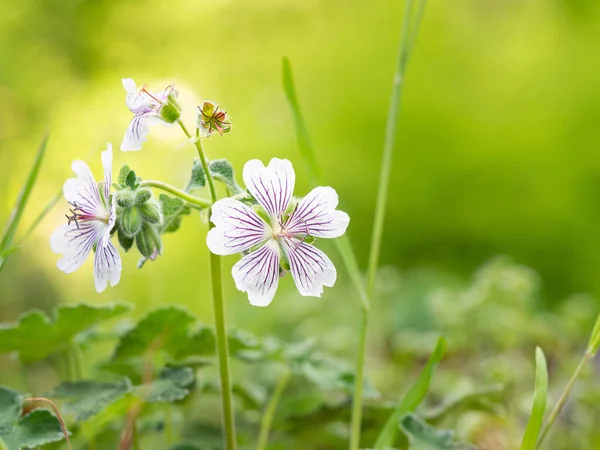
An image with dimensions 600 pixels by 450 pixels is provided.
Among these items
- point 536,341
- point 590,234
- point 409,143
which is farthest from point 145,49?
point 536,341

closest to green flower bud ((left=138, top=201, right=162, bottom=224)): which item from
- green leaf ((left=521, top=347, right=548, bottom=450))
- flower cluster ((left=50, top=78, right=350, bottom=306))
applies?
flower cluster ((left=50, top=78, right=350, bottom=306))

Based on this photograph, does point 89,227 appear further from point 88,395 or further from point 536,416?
point 536,416

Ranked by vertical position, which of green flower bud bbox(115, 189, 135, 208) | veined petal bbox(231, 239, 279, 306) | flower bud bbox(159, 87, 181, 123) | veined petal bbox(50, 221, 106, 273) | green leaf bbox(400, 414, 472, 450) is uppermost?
flower bud bbox(159, 87, 181, 123)

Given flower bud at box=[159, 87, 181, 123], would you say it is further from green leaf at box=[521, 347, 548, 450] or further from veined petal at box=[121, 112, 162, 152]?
green leaf at box=[521, 347, 548, 450]

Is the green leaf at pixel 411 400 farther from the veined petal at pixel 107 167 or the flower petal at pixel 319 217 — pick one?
the veined petal at pixel 107 167

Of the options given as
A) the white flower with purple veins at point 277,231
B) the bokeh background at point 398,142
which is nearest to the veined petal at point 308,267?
the white flower with purple veins at point 277,231

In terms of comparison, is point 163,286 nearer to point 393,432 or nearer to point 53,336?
point 53,336

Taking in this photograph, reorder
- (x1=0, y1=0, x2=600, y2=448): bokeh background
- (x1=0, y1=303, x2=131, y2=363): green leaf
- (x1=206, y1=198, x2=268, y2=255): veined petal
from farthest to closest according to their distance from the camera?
(x1=0, y1=0, x2=600, y2=448): bokeh background → (x1=0, y1=303, x2=131, y2=363): green leaf → (x1=206, y1=198, x2=268, y2=255): veined petal
